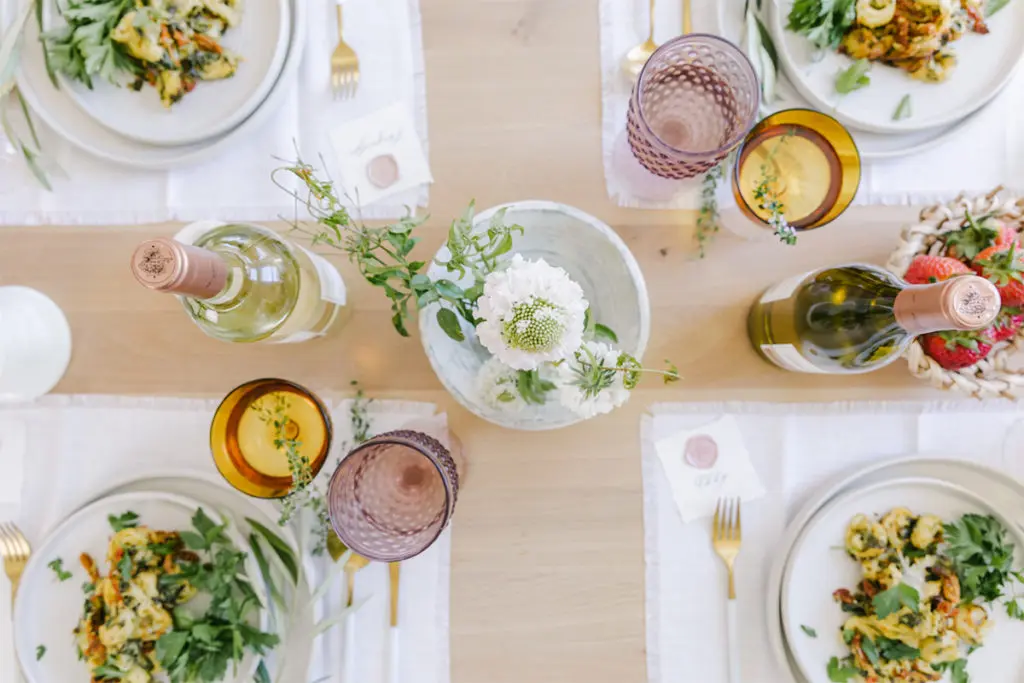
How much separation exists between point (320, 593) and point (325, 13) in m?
0.76

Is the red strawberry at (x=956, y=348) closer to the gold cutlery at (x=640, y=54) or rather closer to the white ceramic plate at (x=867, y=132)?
the white ceramic plate at (x=867, y=132)

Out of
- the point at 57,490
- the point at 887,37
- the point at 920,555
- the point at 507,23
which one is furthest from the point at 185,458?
the point at 887,37

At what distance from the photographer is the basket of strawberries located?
79 cm

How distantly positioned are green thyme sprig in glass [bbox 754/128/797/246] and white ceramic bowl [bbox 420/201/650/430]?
0.18 m

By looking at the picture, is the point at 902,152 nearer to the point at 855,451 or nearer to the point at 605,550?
the point at 855,451

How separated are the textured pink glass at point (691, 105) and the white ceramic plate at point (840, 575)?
464 millimetres

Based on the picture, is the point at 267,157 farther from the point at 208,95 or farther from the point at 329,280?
the point at 329,280

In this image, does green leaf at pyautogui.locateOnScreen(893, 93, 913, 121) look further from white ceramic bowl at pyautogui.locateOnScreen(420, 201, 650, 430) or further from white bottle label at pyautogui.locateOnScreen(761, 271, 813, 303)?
white ceramic bowl at pyautogui.locateOnScreen(420, 201, 650, 430)

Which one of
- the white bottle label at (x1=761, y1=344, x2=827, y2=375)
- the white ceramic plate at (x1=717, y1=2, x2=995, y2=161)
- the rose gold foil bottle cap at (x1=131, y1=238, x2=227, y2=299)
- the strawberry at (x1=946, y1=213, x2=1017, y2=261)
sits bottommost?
the white bottle label at (x1=761, y1=344, x2=827, y2=375)

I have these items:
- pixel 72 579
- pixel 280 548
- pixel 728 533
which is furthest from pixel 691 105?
pixel 72 579

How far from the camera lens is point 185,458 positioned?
92 cm

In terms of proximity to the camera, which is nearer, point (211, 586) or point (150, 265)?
point (150, 265)

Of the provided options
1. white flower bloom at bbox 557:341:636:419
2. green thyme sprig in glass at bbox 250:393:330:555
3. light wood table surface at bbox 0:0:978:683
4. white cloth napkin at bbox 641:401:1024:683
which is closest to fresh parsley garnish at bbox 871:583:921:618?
white cloth napkin at bbox 641:401:1024:683

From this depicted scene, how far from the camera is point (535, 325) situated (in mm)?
527
